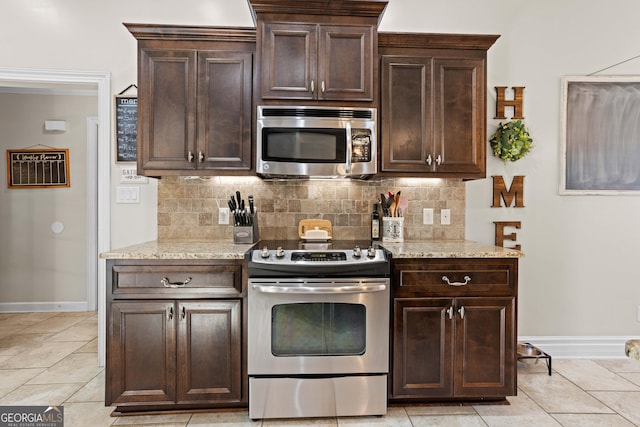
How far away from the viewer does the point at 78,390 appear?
2266 millimetres

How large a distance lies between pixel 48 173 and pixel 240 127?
2989 mm

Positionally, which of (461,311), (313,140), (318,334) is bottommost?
(318,334)

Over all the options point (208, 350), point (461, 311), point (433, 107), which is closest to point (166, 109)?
point (208, 350)

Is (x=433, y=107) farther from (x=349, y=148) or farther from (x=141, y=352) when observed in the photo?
(x=141, y=352)

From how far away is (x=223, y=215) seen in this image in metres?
2.68

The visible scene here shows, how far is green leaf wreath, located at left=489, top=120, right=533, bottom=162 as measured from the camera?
105 inches

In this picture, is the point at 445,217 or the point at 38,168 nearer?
the point at 445,217

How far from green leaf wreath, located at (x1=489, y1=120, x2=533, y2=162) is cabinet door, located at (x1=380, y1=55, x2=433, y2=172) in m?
0.72

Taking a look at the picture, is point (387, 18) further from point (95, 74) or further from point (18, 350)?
point (18, 350)

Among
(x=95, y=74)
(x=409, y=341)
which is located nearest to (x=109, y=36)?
(x=95, y=74)

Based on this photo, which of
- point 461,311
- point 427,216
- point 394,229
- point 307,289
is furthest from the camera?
point 427,216

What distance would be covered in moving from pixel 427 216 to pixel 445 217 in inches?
5.7

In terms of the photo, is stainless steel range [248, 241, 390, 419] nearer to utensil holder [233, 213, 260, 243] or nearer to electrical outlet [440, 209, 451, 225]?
utensil holder [233, 213, 260, 243]

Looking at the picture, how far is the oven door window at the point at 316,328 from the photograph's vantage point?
1985 millimetres
